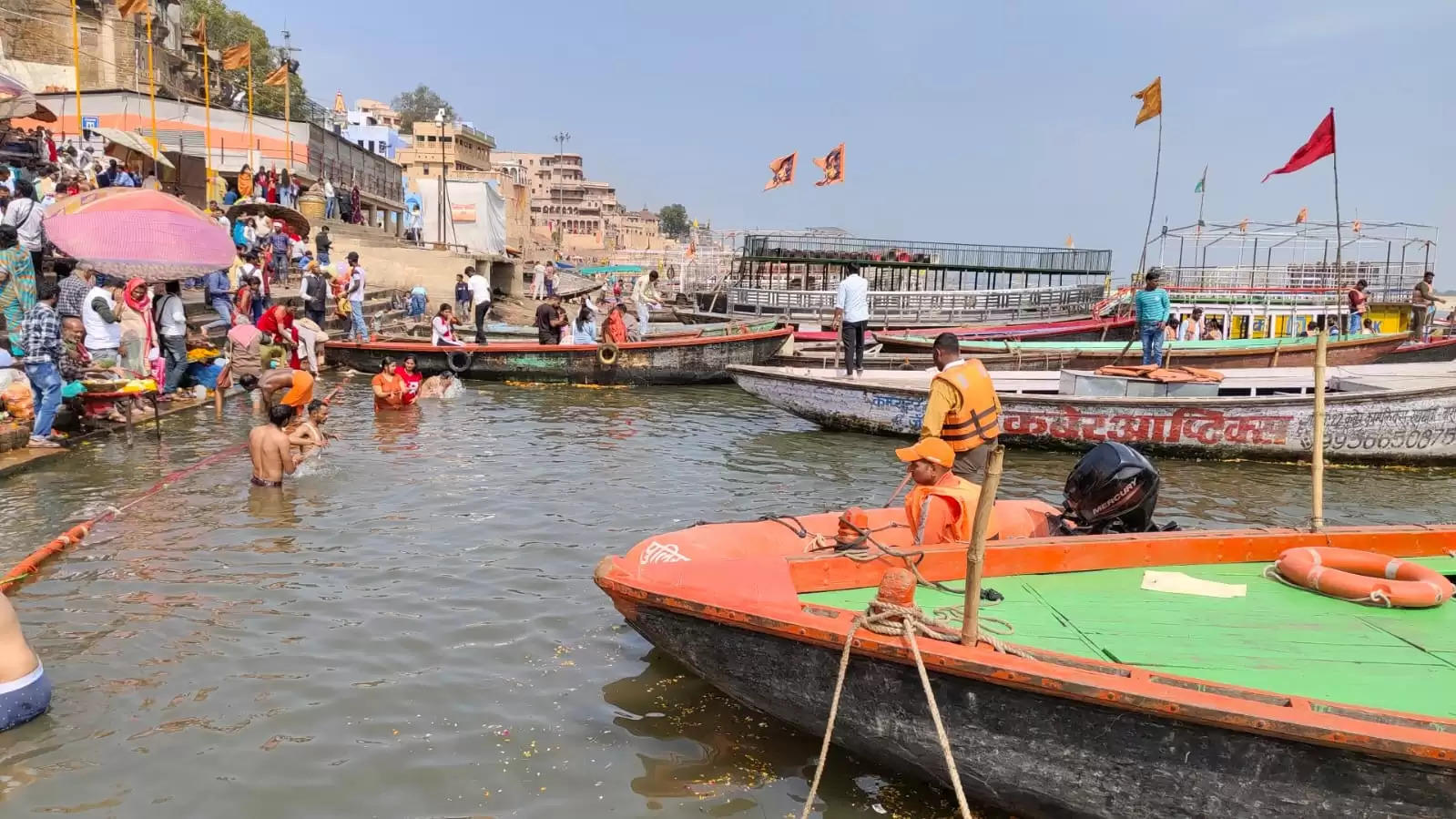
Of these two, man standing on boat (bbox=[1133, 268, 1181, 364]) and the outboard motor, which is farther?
man standing on boat (bbox=[1133, 268, 1181, 364])

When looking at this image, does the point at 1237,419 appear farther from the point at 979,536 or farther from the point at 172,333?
the point at 172,333

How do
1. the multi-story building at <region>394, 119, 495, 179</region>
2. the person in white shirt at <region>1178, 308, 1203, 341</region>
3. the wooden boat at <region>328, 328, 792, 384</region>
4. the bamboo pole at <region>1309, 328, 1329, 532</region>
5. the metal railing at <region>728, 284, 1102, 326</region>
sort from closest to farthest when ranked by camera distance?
the bamboo pole at <region>1309, 328, 1329, 532</region> → the wooden boat at <region>328, 328, 792, 384</region> → the person in white shirt at <region>1178, 308, 1203, 341</region> → the metal railing at <region>728, 284, 1102, 326</region> → the multi-story building at <region>394, 119, 495, 179</region>

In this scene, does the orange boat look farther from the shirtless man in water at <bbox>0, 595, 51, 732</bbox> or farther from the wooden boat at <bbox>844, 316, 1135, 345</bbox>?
the wooden boat at <bbox>844, 316, 1135, 345</bbox>

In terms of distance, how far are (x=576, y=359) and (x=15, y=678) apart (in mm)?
13789

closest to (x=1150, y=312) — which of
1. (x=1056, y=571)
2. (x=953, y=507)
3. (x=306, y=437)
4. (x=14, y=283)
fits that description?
(x=1056, y=571)

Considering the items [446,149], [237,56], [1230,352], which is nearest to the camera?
[1230,352]

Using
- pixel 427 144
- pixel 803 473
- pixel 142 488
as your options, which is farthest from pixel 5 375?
pixel 427 144

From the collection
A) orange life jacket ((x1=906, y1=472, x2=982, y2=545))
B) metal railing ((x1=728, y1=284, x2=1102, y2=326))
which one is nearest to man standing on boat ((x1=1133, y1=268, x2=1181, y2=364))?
orange life jacket ((x1=906, y1=472, x2=982, y2=545))

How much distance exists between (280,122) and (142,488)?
27.3 m

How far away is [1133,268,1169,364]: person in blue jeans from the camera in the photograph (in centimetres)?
1438

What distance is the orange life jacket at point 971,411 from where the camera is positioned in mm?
6594

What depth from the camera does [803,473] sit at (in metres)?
11.3

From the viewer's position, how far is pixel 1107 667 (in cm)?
382

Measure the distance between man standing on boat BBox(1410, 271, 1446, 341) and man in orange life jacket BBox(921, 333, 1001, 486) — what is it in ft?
77.5
